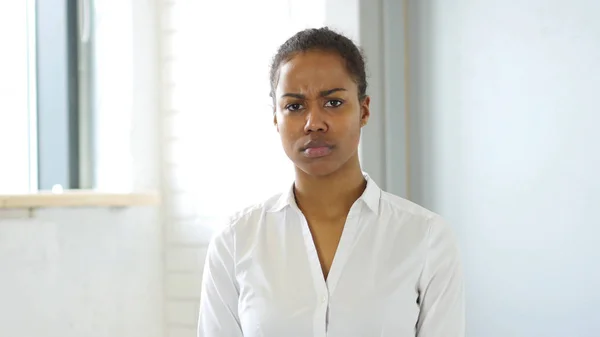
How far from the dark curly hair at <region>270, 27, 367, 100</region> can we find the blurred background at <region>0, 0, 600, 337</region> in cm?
44

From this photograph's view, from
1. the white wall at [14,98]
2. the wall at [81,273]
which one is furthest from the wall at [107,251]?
the white wall at [14,98]

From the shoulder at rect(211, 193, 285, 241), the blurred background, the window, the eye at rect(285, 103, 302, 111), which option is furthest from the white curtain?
the eye at rect(285, 103, 302, 111)

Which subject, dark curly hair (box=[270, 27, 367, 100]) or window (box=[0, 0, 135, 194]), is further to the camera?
window (box=[0, 0, 135, 194])

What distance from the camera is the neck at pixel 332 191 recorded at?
1.43 meters

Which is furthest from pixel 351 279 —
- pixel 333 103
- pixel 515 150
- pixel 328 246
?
pixel 515 150

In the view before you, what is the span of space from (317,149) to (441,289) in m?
0.32

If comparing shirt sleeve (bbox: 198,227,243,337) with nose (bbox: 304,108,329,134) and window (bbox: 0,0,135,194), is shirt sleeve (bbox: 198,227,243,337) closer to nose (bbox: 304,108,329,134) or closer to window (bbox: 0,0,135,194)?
nose (bbox: 304,108,329,134)

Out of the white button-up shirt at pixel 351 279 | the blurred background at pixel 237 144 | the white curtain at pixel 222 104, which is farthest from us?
the white curtain at pixel 222 104

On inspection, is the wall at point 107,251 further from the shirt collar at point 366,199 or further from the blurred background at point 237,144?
the shirt collar at point 366,199

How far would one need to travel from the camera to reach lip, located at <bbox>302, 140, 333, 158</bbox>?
4.45 ft

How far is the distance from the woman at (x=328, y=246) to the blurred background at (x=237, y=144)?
374 millimetres

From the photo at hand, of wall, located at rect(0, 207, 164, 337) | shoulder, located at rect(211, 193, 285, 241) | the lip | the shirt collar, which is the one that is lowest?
wall, located at rect(0, 207, 164, 337)

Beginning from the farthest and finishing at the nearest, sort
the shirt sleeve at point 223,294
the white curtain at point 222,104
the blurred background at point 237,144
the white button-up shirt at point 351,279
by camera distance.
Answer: the white curtain at point 222,104 → the blurred background at point 237,144 → the shirt sleeve at point 223,294 → the white button-up shirt at point 351,279

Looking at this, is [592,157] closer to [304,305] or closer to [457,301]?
[457,301]
